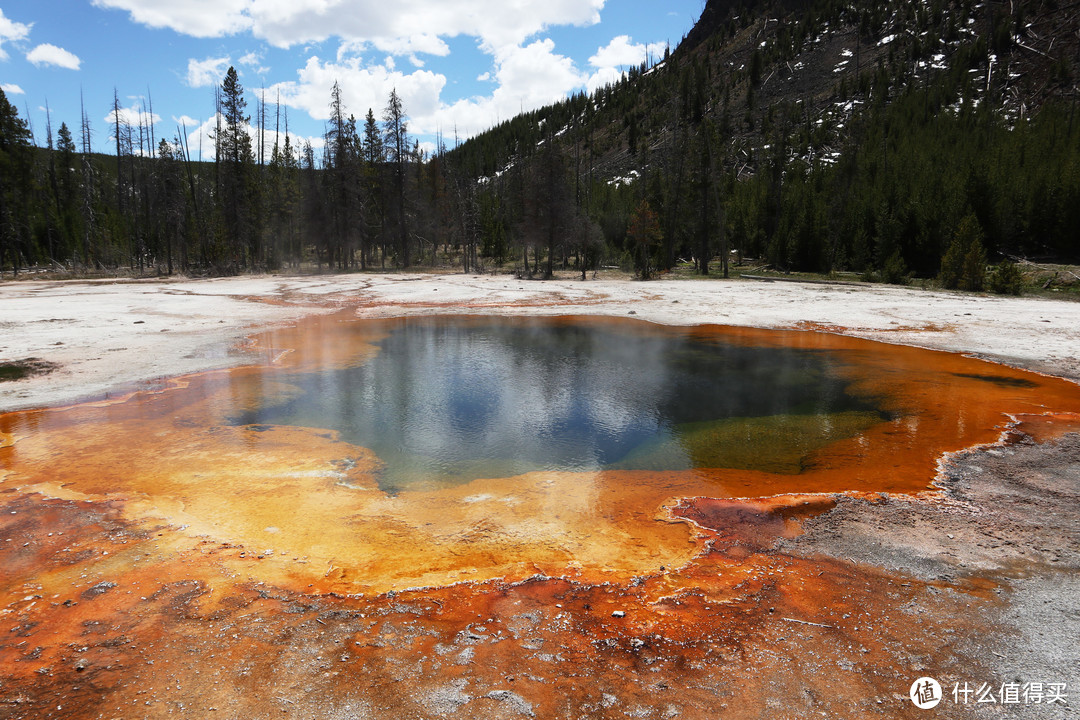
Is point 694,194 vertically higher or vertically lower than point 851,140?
lower

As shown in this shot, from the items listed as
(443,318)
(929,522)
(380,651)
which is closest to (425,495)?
→ (380,651)

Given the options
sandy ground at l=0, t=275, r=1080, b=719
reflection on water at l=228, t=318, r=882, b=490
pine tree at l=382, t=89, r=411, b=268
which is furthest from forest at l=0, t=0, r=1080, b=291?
sandy ground at l=0, t=275, r=1080, b=719

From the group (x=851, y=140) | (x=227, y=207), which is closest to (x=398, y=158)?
(x=227, y=207)

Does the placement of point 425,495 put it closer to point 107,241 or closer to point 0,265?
point 0,265

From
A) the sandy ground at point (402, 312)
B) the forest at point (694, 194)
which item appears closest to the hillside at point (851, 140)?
the forest at point (694, 194)

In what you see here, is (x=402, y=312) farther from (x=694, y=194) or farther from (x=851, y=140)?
(x=851, y=140)

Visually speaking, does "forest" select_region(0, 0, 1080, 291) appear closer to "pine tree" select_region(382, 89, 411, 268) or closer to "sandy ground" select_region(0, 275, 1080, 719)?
"pine tree" select_region(382, 89, 411, 268)
